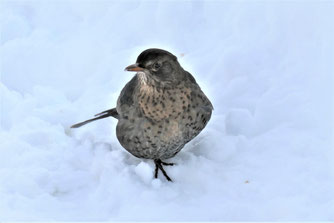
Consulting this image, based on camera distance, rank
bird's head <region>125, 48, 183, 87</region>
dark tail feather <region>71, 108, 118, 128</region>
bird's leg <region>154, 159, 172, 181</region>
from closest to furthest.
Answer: bird's head <region>125, 48, 183, 87</region> < bird's leg <region>154, 159, 172, 181</region> < dark tail feather <region>71, 108, 118, 128</region>

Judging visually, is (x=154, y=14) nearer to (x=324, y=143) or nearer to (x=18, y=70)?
(x=18, y=70)

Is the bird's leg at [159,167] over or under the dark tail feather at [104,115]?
under

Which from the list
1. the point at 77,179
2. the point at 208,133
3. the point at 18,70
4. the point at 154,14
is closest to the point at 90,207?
the point at 77,179

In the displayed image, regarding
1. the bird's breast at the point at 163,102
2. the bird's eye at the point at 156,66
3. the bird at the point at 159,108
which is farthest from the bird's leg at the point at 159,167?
the bird's eye at the point at 156,66

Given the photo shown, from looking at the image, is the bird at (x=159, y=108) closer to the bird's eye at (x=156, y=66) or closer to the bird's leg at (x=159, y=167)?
the bird's eye at (x=156, y=66)

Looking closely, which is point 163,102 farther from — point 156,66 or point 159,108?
point 156,66

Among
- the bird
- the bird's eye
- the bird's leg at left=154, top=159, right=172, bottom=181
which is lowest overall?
the bird's leg at left=154, top=159, right=172, bottom=181

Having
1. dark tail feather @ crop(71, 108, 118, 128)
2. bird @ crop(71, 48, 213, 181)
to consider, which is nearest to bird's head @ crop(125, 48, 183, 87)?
bird @ crop(71, 48, 213, 181)

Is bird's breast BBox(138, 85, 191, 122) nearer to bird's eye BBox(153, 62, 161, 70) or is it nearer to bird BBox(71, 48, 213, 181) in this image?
bird BBox(71, 48, 213, 181)
